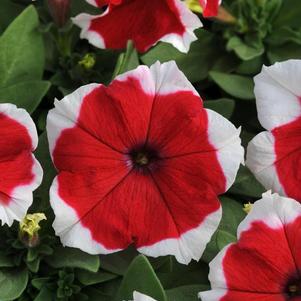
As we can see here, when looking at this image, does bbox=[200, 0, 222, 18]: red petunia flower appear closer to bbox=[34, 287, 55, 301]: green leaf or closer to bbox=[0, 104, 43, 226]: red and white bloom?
bbox=[0, 104, 43, 226]: red and white bloom

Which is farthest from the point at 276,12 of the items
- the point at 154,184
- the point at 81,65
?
the point at 154,184

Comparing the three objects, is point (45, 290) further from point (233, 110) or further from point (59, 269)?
point (233, 110)

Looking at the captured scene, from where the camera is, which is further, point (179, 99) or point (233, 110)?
point (233, 110)

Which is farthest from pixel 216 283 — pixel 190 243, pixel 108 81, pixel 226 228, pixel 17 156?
pixel 108 81

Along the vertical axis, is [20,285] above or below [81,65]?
below

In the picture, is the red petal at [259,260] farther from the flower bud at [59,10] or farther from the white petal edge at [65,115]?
the flower bud at [59,10]
